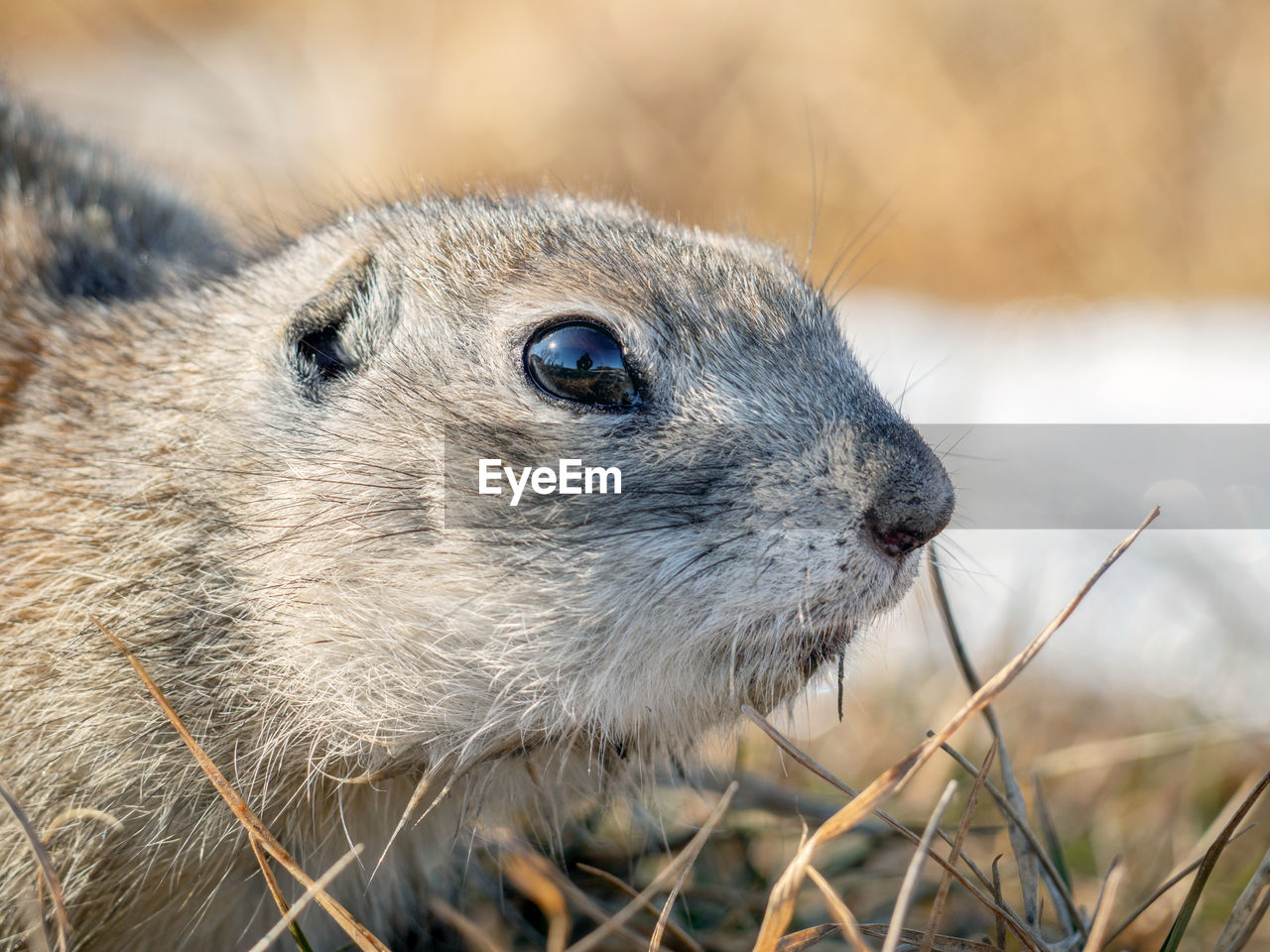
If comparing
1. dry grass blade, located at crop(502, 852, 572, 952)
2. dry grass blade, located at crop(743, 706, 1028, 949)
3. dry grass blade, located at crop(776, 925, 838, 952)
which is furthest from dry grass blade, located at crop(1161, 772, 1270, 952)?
dry grass blade, located at crop(502, 852, 572, 952)

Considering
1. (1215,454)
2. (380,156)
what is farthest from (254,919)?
(380,156)

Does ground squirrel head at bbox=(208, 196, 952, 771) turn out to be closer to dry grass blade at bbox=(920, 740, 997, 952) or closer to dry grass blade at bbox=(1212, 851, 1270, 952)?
dry grass blade at bbox=(920, 740, 997, 952)

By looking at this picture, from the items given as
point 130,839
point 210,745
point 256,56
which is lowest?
point 130,839

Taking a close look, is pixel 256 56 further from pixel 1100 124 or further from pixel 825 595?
pixel 825 595

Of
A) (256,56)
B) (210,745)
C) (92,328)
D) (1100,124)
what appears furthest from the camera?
(256,56)

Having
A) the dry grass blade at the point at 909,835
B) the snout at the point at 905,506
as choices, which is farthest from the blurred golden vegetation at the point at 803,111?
the dry grass blade at the point at 909,835

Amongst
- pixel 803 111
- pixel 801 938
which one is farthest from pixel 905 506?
pixel 803 111
